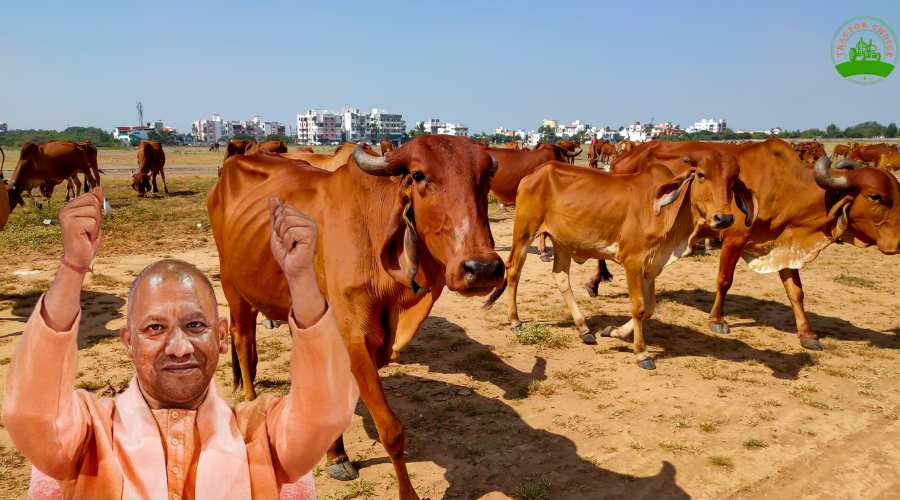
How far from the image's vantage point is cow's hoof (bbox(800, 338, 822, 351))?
24.4ft

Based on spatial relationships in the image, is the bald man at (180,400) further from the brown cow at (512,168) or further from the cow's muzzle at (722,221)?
the brown cow at (512,168)

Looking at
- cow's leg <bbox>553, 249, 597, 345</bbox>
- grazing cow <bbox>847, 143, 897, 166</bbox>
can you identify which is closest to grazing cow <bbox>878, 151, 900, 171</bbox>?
grazing cow <bbox>847, 143, 897, 166</bbox>

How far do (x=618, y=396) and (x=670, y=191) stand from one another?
2.33 m

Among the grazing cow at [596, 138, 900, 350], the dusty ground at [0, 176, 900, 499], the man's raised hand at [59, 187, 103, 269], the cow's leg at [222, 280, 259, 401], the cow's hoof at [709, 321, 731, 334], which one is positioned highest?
the man's raised hand at [59, 187, 103, 269]

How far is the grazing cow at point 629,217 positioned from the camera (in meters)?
6.72

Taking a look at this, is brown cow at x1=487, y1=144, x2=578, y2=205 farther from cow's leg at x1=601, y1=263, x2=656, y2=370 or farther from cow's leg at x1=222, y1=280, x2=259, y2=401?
cow's leg at x1=222, y1=280, x2=259, y2=401

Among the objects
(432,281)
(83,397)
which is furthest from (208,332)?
(432,281)

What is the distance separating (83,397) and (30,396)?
0.54ft

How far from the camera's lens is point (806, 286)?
10531mm

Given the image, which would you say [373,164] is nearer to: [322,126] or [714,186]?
[714,186]

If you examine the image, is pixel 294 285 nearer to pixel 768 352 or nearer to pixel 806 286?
pixel 768 352

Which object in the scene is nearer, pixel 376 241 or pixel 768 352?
pixel 376 241

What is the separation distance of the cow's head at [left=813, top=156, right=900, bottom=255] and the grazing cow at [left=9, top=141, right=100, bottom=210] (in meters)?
17.1

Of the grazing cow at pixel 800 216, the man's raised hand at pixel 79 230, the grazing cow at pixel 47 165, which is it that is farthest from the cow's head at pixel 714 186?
the grazing cow at pixel 47 165
